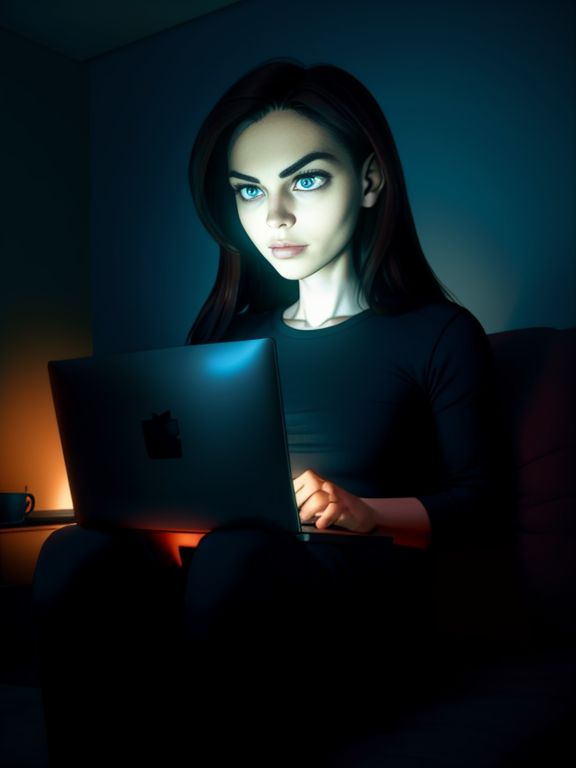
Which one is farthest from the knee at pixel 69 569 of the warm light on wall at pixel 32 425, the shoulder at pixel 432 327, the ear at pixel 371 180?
the warm light on wall at pixel 32 425

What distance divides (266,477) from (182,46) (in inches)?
65.6

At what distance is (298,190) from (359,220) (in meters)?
0.13

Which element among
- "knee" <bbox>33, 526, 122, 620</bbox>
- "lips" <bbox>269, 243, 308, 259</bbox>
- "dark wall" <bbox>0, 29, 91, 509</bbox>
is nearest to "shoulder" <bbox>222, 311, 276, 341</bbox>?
"lips" <bbox>269, 243, 308, 259</bbox>

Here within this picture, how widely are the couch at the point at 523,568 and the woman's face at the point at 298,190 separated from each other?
0.37 meters

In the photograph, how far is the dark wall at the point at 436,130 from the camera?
1619 millimetres

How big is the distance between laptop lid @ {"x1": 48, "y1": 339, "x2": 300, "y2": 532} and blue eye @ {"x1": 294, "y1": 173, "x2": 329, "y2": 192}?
0.68 meters

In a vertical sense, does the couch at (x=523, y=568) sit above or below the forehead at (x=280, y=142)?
below

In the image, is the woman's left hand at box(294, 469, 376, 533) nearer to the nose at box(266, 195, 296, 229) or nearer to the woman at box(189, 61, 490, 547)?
the woman at box(189, 61, 490, 547)

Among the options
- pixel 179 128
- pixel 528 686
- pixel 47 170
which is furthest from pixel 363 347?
pixel 47 170

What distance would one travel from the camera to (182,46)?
225cm

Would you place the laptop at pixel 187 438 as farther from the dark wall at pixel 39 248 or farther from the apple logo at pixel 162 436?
the dark wall at pixel 39 248

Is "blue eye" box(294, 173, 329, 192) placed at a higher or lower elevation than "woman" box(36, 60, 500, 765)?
higher

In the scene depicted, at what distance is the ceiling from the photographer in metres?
2.15

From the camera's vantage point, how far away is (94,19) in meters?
2.24
